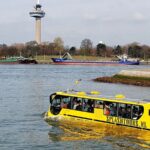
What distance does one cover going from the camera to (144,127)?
29703 mm

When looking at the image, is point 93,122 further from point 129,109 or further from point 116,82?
point 116,82

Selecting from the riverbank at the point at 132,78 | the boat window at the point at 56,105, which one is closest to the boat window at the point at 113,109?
the boat window at the point at 56,105

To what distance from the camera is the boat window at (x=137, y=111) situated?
98.3ft

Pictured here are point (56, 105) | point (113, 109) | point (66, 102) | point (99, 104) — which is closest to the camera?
point (113, 109)

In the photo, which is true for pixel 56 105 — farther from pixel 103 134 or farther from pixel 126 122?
pixel 126 122

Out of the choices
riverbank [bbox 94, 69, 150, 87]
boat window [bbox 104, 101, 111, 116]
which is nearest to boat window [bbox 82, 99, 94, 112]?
boat window [bbox 104, 101, 111, 116]

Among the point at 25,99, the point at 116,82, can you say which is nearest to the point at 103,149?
the point at 25,99

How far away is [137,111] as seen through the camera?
3033cm

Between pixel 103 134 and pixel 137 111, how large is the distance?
2.71 m

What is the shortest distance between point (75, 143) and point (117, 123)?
15.0ft

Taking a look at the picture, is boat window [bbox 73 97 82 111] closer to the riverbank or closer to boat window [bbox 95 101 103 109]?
boat window [bbox 95 101 103 109]

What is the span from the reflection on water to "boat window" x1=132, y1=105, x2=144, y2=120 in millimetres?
856

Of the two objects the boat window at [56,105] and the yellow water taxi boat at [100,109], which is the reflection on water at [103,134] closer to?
the yellow water taxi boat at [100,109]

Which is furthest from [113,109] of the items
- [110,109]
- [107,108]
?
[107,108]
